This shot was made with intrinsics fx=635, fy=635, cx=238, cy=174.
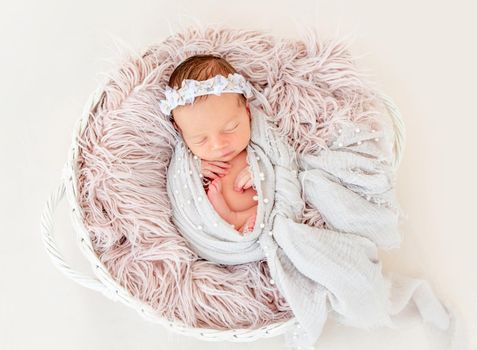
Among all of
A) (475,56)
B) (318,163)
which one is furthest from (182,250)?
(475,56)

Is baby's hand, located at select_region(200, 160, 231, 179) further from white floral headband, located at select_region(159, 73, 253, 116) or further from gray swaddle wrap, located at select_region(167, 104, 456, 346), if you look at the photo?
white floral headband, located at select_region(159, 73, 253, 116)

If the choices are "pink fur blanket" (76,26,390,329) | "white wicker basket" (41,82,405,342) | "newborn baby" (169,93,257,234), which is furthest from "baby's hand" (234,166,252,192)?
"white wicker basket" (41,82,405,342)

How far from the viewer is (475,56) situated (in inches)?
79.7

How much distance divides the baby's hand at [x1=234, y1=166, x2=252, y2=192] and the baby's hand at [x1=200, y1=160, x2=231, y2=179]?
0.04 metres

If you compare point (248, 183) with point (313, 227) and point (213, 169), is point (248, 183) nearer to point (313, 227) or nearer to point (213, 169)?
point (213, 169)

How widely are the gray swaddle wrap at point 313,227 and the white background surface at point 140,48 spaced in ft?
0.84

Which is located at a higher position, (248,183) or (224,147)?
(224,147)

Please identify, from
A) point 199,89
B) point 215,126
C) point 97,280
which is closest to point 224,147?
point 215,126

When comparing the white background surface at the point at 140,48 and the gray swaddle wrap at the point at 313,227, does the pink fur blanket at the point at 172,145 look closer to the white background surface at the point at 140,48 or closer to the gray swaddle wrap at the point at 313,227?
the gray swaddle wrap at the point at 313,227

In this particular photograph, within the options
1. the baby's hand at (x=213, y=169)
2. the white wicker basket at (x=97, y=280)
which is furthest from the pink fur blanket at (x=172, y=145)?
the baby's hand at (x=213, y=169)

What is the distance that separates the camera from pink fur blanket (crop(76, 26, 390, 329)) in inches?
64.0

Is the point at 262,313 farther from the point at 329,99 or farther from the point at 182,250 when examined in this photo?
the point at 329,99

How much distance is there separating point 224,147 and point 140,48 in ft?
1.78

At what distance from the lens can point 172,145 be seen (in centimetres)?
177
